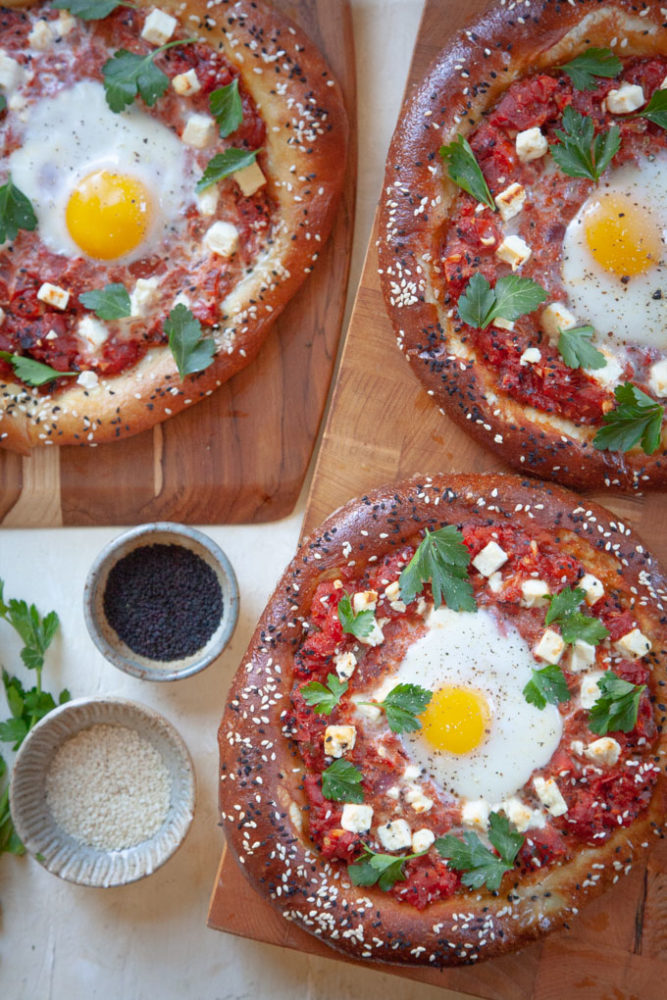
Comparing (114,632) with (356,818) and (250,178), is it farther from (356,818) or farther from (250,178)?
(250,178)

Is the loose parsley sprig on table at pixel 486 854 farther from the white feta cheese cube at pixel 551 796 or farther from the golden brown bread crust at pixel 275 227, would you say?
the golden brown bread crust at pixel 275 227

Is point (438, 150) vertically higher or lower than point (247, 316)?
higher

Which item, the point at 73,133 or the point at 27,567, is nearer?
the point at 73,133

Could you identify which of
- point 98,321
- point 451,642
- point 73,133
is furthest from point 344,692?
point 73,133

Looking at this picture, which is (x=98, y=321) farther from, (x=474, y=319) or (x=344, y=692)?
(x=344, y=692)

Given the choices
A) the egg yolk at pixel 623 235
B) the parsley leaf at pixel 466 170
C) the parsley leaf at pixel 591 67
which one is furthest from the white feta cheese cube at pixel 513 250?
the parsley leaf at pixel 591 67

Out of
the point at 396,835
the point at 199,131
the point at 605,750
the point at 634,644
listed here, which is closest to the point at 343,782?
the point at 396,835
